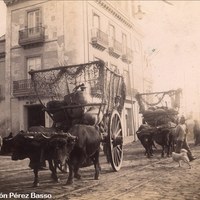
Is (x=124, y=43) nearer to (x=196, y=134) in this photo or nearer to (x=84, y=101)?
(x=196, y=134)

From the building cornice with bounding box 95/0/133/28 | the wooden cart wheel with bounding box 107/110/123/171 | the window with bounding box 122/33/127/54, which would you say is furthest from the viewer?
the window with bounding box 122/33/127/54

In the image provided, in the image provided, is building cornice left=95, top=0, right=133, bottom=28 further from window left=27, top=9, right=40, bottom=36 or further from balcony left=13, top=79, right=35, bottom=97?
balcony left=13, top=79, right=35, bottom=97

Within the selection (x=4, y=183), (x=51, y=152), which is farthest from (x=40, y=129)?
(x=4, y=183)

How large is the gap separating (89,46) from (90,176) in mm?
11156

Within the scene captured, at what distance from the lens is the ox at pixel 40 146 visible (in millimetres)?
5566

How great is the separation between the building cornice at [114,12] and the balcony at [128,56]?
1.78 metres

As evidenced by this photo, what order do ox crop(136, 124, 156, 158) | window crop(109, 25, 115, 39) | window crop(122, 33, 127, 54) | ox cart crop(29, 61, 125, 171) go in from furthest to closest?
window crop(122, 33, 127, 54)
window crop(109, 25, 115, 39)
ox crop(136, 124, 156, 158)
ox cart crop(29, 61, 125, 171)

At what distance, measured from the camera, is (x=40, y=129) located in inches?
247

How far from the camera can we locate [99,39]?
17.7 m

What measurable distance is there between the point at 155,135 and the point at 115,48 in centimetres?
985

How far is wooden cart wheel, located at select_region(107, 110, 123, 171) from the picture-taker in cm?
725

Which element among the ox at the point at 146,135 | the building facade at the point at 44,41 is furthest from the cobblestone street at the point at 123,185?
the building facade at the point at 44,41

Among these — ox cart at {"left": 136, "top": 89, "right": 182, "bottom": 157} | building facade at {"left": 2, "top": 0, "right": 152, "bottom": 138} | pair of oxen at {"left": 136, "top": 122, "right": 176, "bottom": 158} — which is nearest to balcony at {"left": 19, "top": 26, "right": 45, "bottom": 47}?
building facade at {"left": 2, "top": 0, "right": 152, "bottom": 138}

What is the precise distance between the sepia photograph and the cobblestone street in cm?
2
